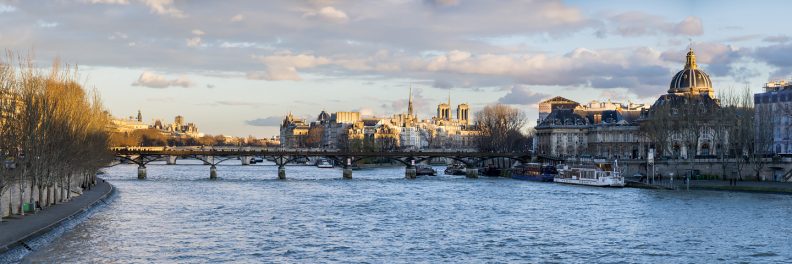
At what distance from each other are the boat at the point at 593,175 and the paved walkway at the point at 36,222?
48.9 m

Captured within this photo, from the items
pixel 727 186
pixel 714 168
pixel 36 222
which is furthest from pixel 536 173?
pixel 36 222

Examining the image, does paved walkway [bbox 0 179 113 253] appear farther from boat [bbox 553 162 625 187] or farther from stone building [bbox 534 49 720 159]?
stone building [bbox 534 49 720 159]

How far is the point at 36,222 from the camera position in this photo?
4806 cm

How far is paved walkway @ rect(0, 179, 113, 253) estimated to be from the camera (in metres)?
40.7

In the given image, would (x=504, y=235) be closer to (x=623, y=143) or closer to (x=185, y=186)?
(x=185, y=186)

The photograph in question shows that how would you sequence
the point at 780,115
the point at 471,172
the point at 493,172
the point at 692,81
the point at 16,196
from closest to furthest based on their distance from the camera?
the point at 16,196, the point at 780,115, the point at 471,172, the point at 493,172, the point at 692,81

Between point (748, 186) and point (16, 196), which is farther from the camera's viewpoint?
point (748, 186)

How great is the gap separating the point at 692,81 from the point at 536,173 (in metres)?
40.1

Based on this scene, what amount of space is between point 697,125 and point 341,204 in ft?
163

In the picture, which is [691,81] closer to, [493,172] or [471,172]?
[493,172]

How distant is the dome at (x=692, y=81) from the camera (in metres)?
148

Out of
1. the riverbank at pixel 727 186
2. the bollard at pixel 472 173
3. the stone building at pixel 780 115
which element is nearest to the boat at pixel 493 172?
the bollard at pixel 472 173

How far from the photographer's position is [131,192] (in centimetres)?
8662

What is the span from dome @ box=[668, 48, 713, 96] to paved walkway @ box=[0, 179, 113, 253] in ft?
327
